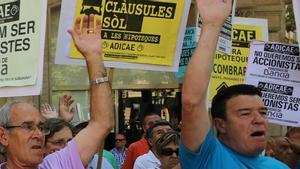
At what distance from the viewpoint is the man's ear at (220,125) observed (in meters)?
3.57

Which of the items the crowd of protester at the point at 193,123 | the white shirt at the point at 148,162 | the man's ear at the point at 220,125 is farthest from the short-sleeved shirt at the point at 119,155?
the man's ear at the point at 220,125

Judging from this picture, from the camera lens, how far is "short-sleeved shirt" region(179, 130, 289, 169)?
3.36 meters

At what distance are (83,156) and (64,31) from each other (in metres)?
1.27

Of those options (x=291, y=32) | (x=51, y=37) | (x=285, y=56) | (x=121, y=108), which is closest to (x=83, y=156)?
(x=285, y=56)

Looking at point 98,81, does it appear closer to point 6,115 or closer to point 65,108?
point 6,115

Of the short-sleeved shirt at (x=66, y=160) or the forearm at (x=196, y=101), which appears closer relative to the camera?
the forearm at (x=196, y=101)

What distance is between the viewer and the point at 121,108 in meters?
13.2

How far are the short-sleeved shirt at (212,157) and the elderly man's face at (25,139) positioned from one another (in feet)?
2.53

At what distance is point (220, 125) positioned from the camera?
11.8ft

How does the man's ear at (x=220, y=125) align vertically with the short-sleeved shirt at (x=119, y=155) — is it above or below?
above

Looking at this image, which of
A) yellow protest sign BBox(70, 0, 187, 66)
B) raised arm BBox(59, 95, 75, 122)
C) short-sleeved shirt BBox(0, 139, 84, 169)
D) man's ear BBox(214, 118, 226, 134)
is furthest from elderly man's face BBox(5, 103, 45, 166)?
raised arm BBox(59, 95, 75, 122)

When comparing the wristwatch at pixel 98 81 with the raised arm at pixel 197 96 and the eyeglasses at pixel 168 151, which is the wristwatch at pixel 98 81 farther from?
the eyeglasses at pixel 168 151

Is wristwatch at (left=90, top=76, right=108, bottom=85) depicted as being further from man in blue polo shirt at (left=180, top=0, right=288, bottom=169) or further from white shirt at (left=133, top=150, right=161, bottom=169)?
white shirt at (left=133, top=150, right=161, bottom=169)

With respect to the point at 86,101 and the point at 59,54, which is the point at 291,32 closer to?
the point at 86,101
